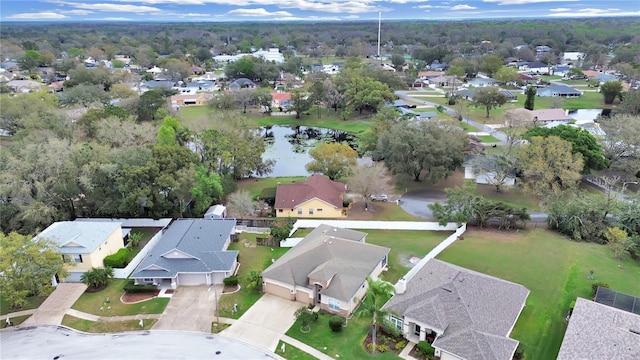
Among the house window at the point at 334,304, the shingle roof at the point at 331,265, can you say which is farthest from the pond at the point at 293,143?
the house window at the point at 334,304

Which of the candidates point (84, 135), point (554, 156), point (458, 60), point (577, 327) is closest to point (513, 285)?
point (577, 327)

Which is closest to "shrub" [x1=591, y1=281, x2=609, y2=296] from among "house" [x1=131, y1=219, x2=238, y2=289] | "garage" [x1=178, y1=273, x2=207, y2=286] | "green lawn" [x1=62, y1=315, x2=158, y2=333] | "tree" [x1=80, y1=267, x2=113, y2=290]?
"house" [x1=131, y1=219, x2=238, y2=289]

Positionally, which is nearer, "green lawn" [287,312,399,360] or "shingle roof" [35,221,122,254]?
"green lawn" [287,312,399,360]

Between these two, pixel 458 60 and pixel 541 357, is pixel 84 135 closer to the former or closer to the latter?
pixel 541 357

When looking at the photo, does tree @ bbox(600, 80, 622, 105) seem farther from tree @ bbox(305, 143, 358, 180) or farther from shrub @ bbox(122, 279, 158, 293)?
shrub @ bbox(122, 279, 158, 293)

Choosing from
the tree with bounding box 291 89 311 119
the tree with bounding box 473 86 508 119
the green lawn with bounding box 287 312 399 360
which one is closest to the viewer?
the green lawn with bounding box 287 312 399 360

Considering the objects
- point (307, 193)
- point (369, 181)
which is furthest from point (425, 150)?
point (307, 193)
